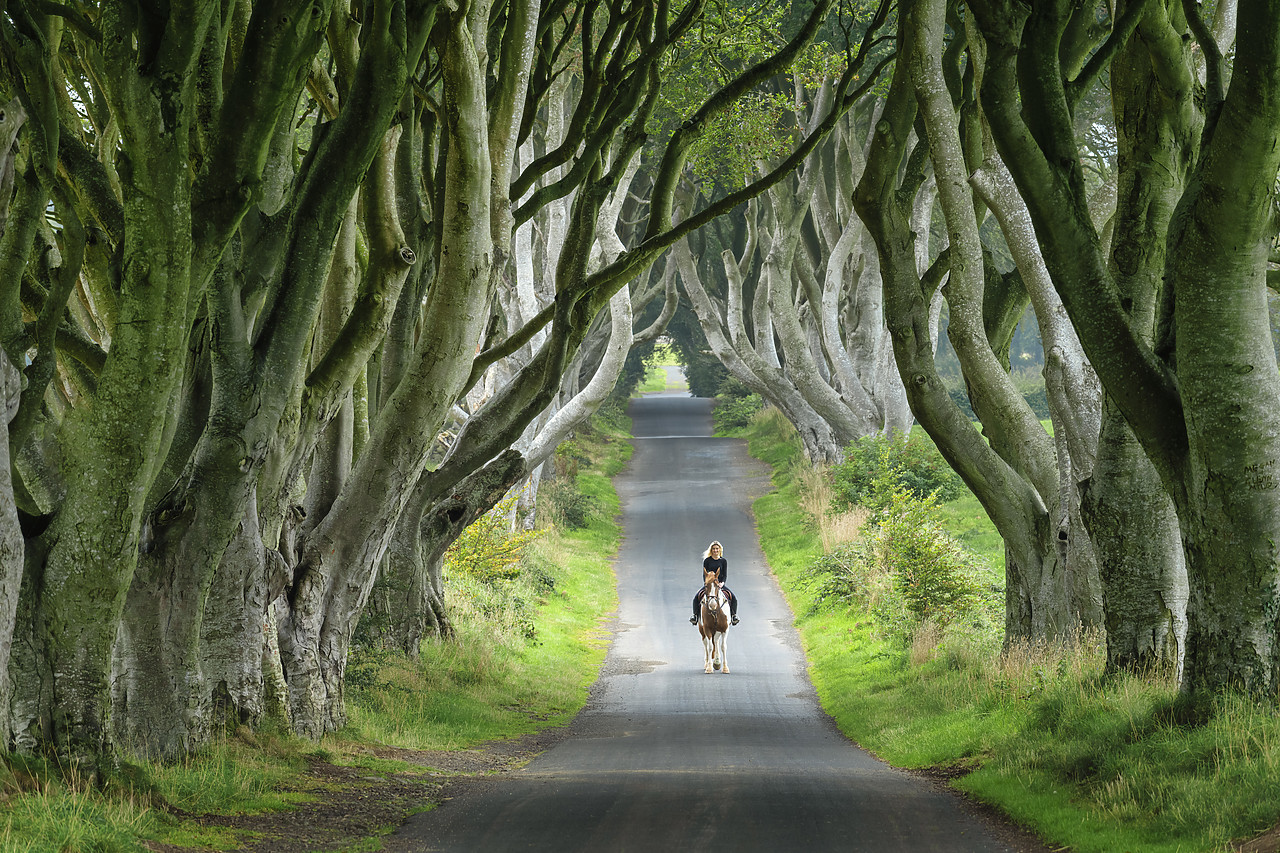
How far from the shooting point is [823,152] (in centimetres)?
2764

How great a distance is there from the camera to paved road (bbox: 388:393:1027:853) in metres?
7.15

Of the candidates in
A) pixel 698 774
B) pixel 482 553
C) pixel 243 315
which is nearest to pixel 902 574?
pixel 482 553

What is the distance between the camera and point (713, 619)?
678 inches

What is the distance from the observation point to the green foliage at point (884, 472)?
2473 cm

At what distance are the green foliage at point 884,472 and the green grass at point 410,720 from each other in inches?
225

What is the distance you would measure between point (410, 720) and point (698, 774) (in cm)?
387

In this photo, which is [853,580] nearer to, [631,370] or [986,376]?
[986,376]

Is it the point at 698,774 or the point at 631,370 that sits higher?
the point at 631,370

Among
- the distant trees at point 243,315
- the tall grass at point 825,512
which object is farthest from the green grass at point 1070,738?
the tall grass at point 825,512

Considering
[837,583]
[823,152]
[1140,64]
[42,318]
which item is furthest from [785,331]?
[42,318]

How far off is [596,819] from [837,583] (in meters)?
13.4

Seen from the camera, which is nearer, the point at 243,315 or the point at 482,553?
the point at 243,315

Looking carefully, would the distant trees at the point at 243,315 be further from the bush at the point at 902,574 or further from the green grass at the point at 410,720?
the bush at the point at 902,574

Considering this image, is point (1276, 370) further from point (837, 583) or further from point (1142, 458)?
point (837, 583)
